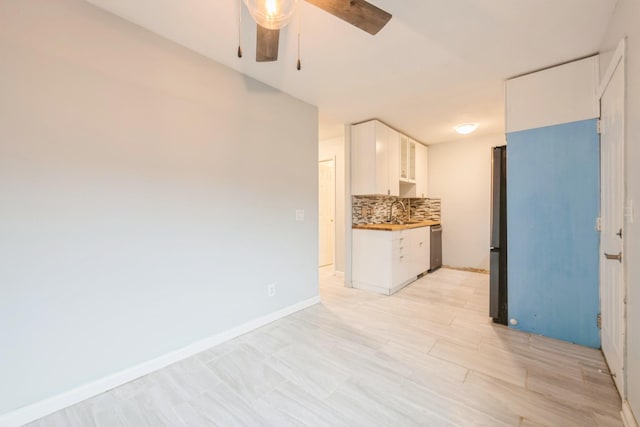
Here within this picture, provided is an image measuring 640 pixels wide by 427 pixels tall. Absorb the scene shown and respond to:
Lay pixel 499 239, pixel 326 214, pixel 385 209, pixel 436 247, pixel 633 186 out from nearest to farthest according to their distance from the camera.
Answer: pixel 633 186 → pixel 499 239 → pixel 385 209 → pixel 436 247 → pixel 326 214

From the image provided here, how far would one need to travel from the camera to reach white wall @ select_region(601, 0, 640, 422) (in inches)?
51.0

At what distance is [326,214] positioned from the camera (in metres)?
5.29

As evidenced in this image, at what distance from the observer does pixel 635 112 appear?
1.34m

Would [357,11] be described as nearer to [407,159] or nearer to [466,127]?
[466,127]

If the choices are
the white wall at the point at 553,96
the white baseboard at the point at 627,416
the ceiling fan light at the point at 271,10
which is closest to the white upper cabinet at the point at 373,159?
the white wall at the point at 553,96

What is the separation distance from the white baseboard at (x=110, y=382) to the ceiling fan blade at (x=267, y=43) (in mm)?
2206

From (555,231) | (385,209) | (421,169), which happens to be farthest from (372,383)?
(421,169)

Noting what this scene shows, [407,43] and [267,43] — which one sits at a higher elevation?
[407,43]

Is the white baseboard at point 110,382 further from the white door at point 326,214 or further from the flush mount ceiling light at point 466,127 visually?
the flush mount ceiling light at point 466,127

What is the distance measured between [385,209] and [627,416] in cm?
341

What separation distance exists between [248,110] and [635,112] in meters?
2.62

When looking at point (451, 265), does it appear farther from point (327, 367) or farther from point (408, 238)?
point (327, 367)

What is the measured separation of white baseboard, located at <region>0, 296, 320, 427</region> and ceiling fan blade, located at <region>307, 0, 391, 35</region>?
2466 mm

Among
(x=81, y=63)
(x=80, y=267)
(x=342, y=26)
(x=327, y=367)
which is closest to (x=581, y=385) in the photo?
(x=327, y=367)
